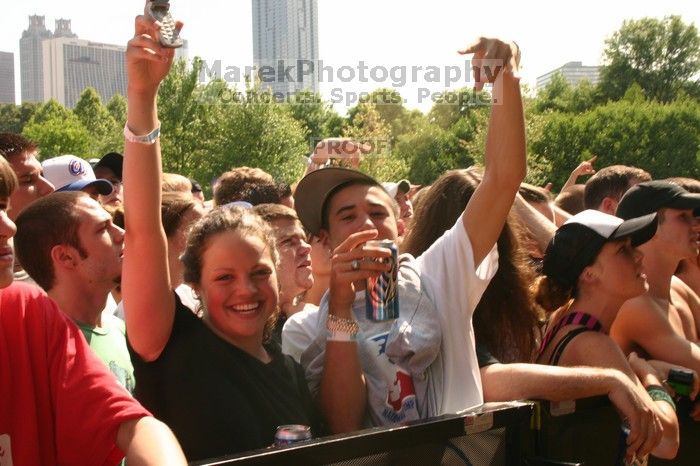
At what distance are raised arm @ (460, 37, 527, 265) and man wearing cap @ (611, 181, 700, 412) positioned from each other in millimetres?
1099

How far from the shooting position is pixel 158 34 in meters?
2.42

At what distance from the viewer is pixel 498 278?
352 centimetres

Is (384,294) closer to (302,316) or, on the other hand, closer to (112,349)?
(302,316)

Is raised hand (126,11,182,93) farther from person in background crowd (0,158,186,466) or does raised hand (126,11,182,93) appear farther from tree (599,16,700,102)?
tree (599,16,700,102)

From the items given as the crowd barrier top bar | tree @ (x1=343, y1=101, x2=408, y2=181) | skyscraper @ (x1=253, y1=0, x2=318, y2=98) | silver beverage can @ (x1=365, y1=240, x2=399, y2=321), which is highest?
skyscraper @ (x1=253, y1=0, x2=318, y2=98)

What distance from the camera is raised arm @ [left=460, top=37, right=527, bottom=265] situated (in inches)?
125

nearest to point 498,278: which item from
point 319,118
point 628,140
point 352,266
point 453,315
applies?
point 453,315

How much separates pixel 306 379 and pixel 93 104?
85.8 m

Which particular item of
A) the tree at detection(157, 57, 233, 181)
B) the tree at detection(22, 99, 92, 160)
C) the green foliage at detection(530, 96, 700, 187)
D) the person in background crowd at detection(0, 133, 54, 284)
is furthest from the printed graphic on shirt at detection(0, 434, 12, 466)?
the tree at detection(22, 99, 92, 160)

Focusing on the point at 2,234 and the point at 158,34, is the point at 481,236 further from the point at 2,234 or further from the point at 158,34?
the point at 2,234

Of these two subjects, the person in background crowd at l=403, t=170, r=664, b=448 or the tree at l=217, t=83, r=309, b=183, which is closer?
the person in background crowd at l=403, t=170, r=664, b=448

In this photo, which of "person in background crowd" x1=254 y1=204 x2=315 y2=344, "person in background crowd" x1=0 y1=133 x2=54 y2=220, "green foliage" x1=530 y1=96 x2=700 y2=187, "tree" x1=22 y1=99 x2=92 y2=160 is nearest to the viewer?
"person in background crowd" x1=254 y1=204 x2=315 y2=344

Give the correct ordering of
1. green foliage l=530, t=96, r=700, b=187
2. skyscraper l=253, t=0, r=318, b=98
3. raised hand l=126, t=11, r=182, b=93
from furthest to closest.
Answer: skyscraper l=253, t=0, r=318, b=98 < green foliage l=530, t=96, r=700, b=187 < raised hand l=126, t=11, r=182, b=93

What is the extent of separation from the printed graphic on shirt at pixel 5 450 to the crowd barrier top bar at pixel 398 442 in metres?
0.41
